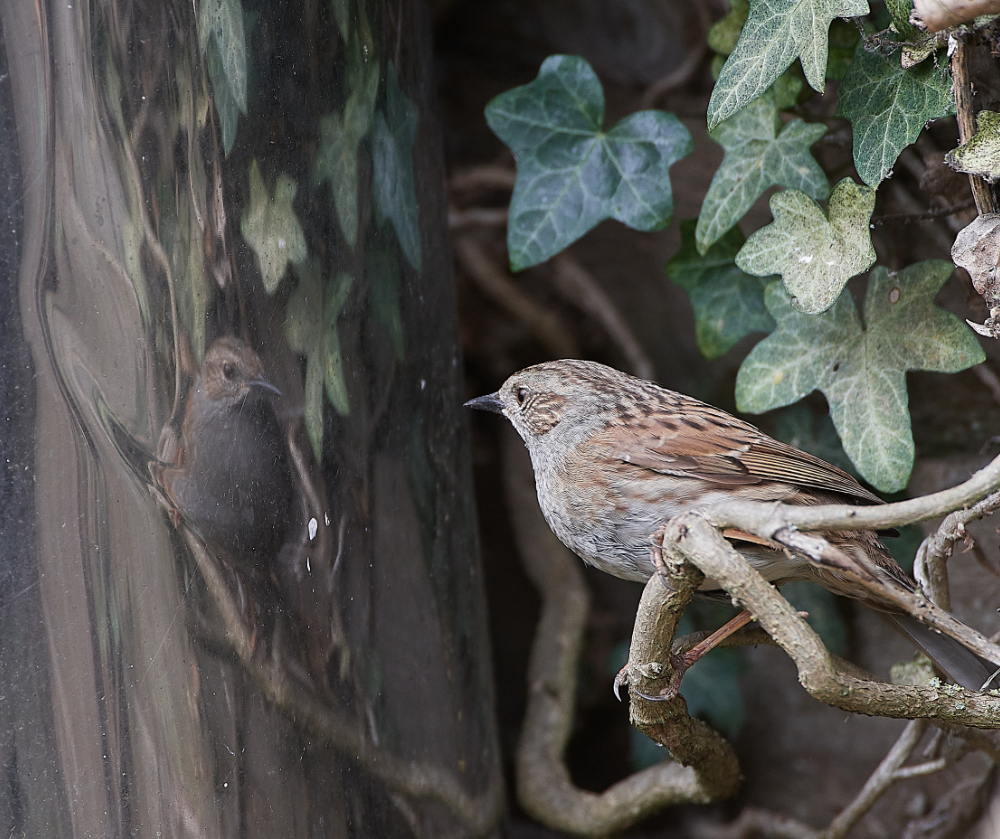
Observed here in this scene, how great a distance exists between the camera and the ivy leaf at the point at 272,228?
6.03 feet

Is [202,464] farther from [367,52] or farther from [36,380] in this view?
[367,52]

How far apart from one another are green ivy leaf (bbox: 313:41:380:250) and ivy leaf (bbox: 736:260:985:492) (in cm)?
119

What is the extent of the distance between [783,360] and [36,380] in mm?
1882

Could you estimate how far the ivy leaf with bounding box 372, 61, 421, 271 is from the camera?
232 centimetres

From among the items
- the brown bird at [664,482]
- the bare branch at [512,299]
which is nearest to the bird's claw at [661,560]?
the brown bird at [664,482]

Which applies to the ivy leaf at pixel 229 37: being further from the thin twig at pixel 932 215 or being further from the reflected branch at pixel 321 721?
the thin twig at pixel 932 215

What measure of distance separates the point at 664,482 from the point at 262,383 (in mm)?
1009

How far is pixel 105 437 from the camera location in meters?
1.55

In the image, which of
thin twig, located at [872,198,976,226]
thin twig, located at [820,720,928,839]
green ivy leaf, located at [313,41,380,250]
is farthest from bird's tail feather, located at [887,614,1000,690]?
green ivy leaf, located at [313,41,380,250]

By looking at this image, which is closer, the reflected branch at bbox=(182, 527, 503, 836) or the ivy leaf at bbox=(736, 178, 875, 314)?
the reflected branch at bbox=(182, 527, 503, 836)

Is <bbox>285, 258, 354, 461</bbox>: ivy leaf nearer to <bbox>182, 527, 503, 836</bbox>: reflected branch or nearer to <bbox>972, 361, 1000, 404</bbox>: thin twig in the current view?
<bbox>182, 527, 503, 836</bbox>: reflected branch

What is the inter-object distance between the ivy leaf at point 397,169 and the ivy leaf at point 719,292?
2.98 ft

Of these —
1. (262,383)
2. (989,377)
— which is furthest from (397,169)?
(989,377)

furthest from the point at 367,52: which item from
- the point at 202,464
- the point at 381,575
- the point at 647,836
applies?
the point at 647,836
